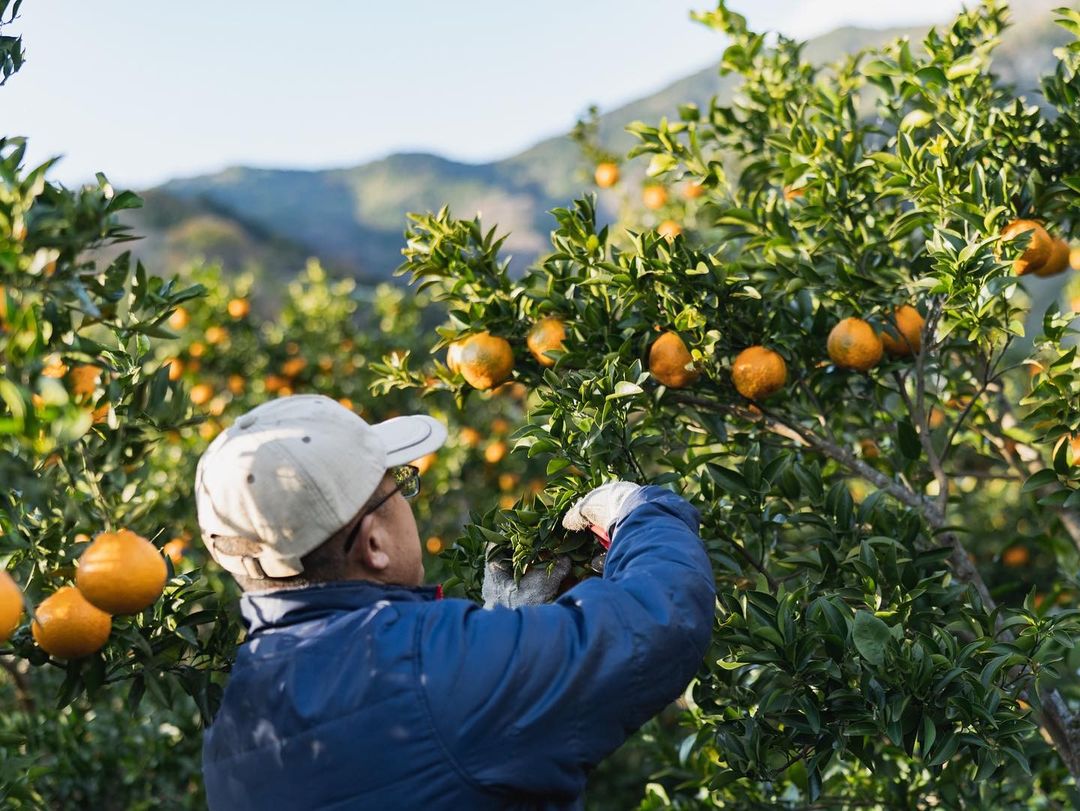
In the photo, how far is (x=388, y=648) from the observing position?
1.21m

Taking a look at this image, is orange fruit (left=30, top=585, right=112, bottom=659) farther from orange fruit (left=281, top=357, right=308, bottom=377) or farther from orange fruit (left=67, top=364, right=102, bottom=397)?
orange fruit (left=281, top=357, right=308, bottom=377)

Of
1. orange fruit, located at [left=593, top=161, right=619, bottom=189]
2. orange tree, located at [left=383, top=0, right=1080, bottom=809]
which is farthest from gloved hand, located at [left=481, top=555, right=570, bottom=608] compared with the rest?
orange fruit, located at [left=593, top=161, right=619, bottom=189]

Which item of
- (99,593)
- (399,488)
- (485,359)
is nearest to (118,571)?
(99,593)

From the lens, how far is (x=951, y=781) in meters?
2.24

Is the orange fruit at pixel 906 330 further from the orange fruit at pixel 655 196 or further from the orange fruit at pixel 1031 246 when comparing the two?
the orange fruit at pixel 655 196

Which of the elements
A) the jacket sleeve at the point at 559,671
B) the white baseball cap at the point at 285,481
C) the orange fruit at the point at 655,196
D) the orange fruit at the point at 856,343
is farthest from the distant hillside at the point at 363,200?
the jacket sleeve at the point at 559,671

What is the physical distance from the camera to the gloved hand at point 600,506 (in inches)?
59.5

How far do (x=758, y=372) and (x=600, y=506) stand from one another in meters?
0.60

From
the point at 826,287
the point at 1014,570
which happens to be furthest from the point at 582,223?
the point at 1014,570

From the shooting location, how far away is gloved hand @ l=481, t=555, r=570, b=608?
1.66m

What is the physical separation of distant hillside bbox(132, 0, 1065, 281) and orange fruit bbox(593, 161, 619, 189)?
7.48 metres

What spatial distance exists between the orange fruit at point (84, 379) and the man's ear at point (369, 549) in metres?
0.42

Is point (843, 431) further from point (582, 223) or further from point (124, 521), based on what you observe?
point (124, 521)

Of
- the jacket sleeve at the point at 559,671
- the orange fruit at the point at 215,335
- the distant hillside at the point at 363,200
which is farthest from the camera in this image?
the distant hillside at the point at 363,200
